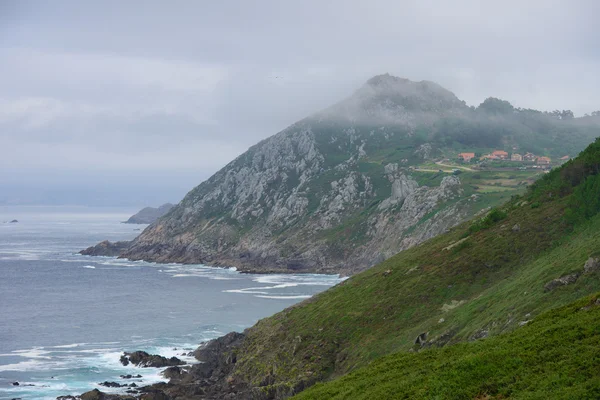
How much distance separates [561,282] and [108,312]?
80201mm

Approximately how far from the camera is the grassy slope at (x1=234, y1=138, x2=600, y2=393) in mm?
37000

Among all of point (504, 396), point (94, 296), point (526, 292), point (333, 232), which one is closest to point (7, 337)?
point (94, 296)

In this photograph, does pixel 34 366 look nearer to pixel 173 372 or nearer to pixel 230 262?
pixel 173 372

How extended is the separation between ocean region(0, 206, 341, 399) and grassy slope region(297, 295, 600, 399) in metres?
39.5

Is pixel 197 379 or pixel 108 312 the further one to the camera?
pixel 108 312

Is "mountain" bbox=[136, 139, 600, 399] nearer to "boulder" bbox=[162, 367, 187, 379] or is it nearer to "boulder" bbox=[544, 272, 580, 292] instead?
"boulder" bbox=[544, 272, 580, 292]

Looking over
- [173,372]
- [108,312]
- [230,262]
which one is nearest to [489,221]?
[173,372]

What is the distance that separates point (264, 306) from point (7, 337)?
40.6m

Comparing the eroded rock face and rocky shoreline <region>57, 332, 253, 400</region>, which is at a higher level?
the eroded rock face

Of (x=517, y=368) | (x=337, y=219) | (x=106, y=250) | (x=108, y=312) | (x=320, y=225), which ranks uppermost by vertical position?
(x=337, y=219)

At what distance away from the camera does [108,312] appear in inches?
3789

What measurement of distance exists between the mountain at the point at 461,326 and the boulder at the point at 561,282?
0.07 meters

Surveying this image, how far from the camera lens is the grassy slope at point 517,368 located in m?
17.8

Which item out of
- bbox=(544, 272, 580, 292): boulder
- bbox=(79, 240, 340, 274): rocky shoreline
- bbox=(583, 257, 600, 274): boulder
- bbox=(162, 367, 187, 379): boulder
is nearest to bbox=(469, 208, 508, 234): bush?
bbox=(583, 257, 600, 274): boulder
